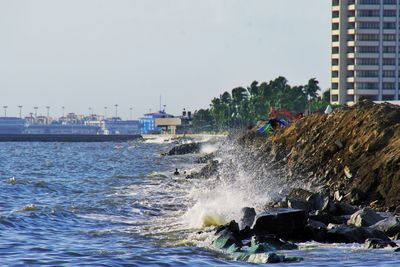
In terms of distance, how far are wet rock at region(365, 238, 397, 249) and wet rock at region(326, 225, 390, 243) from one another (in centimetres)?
108

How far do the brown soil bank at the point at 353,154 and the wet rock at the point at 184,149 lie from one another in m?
88.8

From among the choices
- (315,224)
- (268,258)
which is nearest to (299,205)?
(315,224)

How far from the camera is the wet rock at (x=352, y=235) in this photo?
94.3 ft

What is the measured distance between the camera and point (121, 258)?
2648 centimetres

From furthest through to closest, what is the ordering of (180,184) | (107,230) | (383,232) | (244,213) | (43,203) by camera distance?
(180,184), (43,203), (107,230), (244,213), (383,232)

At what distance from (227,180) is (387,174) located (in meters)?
21.4

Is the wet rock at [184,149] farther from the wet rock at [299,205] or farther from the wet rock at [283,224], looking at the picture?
the wet rock at [283,224]

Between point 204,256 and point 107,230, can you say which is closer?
point 204,256

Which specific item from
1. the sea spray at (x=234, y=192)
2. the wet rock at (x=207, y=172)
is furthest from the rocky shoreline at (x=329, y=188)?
the sea spray at (x=234, y=192)

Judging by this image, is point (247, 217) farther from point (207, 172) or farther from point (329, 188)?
point (207, 172)

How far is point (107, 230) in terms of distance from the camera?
115 ft

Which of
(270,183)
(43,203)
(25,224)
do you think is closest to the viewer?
(25,224)

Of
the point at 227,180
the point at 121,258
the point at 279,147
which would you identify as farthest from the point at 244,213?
the point at 279,147

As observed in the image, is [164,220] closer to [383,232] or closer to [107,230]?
[107,230]
